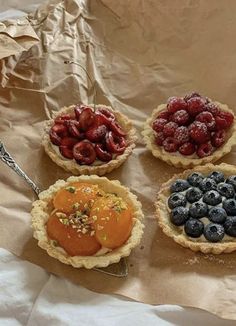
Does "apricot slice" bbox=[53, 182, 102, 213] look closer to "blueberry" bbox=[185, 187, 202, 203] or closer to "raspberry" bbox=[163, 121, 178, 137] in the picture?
"blueberry" bbox=[185, 187, 202, 203]

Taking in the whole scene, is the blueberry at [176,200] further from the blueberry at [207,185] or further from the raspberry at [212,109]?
the raspberry at [212,109]

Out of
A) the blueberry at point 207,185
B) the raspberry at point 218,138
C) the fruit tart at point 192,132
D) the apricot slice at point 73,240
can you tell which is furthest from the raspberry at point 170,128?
the apricot slice at point 73,240

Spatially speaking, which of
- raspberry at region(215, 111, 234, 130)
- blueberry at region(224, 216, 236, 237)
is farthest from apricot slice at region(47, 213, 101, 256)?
raspberry at region(215, 111, 234, 130)

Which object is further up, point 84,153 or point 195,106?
point 195,106

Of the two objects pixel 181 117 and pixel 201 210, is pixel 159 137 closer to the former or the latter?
pixel 181 117

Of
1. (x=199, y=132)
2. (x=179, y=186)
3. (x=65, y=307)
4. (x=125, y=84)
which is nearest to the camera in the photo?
(x=65, y=307)

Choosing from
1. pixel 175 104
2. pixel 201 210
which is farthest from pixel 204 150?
pixel 201 210
